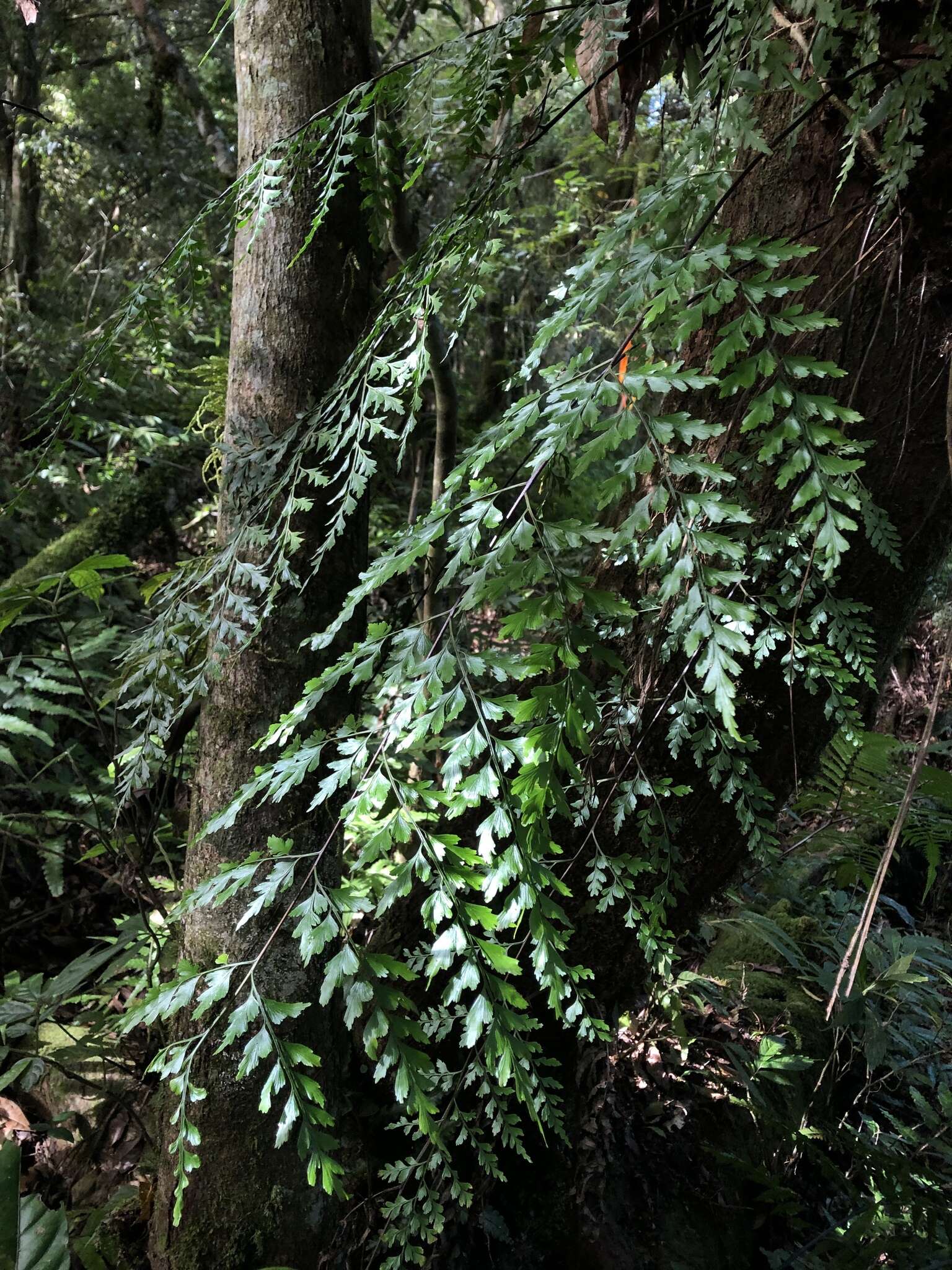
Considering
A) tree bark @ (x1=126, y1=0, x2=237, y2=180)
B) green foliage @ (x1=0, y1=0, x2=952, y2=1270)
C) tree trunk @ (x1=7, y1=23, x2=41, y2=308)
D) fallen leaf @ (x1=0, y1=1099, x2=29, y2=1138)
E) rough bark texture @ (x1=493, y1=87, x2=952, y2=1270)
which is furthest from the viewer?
tree trunk @ (x1=7, y1=23, x2=41, y2=308)

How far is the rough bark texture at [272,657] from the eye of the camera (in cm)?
163

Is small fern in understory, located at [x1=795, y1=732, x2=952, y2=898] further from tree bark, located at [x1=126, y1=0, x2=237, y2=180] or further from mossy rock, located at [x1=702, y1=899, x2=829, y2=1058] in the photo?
tree bark, located at [x1=126, y1=0, x2=237, y2=180]

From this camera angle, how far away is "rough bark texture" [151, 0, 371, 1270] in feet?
5.34

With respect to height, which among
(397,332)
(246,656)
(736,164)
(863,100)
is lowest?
(246,656)

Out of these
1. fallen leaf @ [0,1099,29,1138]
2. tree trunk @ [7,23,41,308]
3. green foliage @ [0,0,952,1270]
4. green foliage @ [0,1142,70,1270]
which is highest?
tree trunk @ [7,23,41,308]

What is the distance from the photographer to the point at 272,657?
1.72m

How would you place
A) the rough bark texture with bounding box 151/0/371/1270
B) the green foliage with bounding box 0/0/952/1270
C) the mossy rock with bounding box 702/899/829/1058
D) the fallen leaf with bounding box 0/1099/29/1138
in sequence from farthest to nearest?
the mossy rock with bounding box 702/899/829/1058 < the fallen leaf with bounding box 0/1099/29/1138 < the rough bark texture with bounding box 151/0/371/1270 < the green foliage with bounding box 0/0/952/1270

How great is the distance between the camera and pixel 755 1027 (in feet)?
9.36

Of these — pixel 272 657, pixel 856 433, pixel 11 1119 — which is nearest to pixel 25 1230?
pixel 11 1119

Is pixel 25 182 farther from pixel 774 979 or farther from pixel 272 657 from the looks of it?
pixel 774 979

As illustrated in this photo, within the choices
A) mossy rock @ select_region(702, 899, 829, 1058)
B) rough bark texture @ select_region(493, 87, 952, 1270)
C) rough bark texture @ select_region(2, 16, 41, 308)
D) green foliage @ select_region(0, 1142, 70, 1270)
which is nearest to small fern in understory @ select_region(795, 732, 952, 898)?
mossy rock @ select_region(702, 899, 829, 1058)

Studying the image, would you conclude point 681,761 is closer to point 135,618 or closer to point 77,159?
point 135,618

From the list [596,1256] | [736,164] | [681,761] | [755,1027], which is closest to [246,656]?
[681,761]

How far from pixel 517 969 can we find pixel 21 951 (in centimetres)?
356
